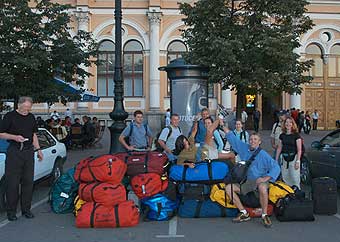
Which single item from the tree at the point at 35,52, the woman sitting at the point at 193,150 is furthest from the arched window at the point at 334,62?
the woman sitting at the point at 193,150

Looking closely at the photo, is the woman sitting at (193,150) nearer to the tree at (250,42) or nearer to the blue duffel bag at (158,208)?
the blue duffel bag at (158,208)

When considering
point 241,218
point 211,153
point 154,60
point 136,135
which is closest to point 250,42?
point 136,135

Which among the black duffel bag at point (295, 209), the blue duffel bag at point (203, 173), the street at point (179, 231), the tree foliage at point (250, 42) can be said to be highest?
the tree foliage at point (250, 42)

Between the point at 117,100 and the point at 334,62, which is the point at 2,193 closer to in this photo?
the point at 117,100

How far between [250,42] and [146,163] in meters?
6.50

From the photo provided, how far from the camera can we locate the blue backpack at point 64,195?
7.98 m

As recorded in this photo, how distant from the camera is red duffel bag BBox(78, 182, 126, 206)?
23.2ft

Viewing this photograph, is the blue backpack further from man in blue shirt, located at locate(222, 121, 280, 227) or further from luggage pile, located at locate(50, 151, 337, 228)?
man in blue shirt, located at locate(222, 121, 280, 227)

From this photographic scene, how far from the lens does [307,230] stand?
22.1 ft

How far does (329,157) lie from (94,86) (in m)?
24.4

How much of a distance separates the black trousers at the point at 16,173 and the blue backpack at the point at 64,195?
0.59 m

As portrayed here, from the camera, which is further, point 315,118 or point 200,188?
point 315,118

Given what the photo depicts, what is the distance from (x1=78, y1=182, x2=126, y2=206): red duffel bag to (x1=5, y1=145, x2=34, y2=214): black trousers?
3.33ft

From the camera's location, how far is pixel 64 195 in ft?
26.3
